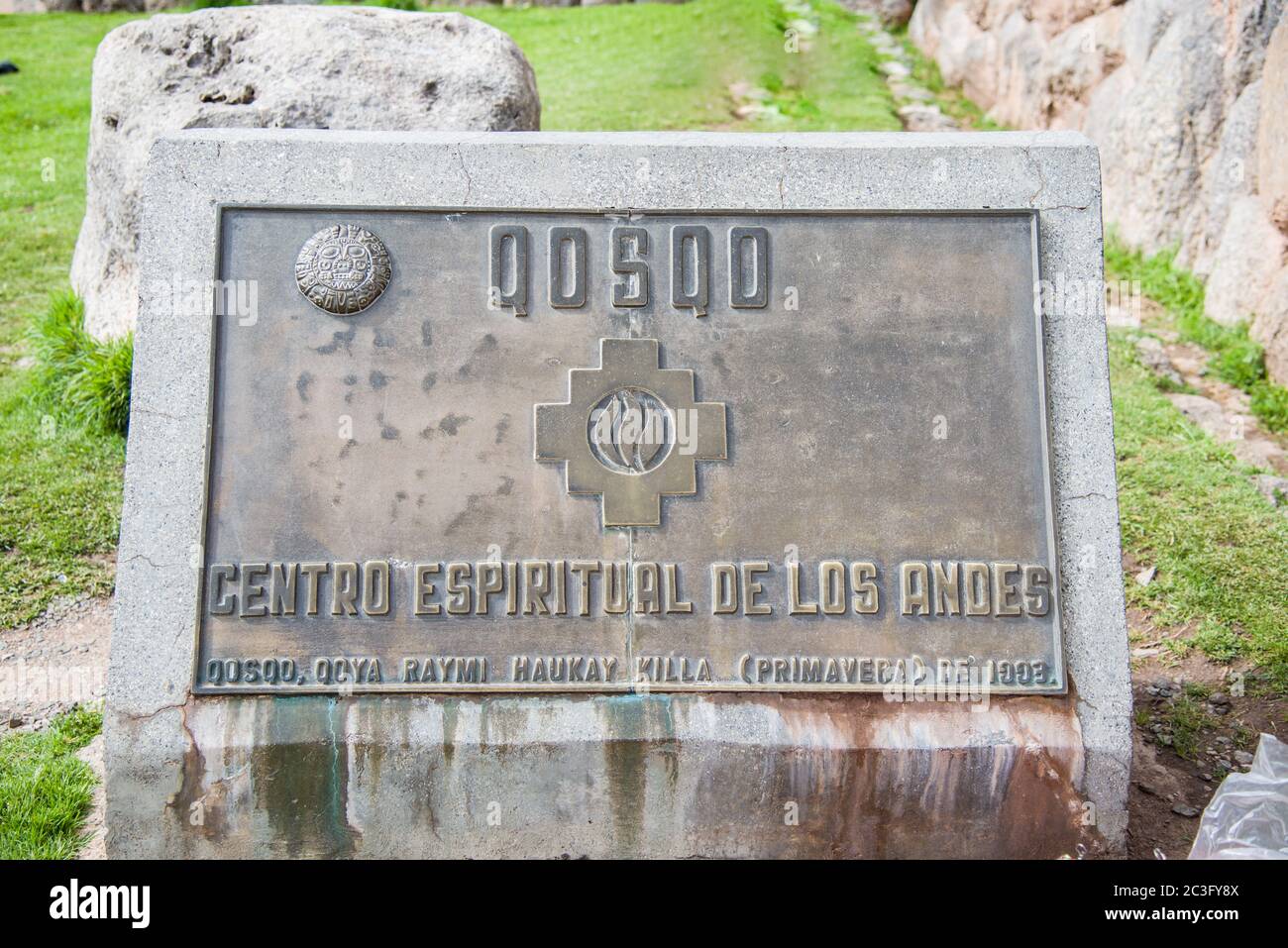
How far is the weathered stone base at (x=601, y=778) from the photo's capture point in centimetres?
328

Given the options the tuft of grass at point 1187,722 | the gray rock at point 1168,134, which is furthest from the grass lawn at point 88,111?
the tuft of grass at point 1187,722

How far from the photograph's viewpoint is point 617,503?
134 inches

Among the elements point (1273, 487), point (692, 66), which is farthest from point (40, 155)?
point (1273, 487)

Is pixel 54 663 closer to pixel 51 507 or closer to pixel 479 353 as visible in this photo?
pixel 51 507

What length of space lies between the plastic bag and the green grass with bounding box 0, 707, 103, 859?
12.0 ft

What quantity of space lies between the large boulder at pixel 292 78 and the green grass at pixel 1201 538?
12.9 ft

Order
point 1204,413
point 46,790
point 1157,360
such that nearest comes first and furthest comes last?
1. point 46,790
2. point 1204,413
3. point 1157,360

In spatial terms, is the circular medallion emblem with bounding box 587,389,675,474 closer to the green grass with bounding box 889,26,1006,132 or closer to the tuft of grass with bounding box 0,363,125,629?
the tuft of grass with bounding box 0,363,125,629

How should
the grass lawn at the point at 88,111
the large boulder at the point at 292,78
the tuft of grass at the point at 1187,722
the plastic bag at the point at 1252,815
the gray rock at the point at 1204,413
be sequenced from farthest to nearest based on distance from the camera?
the gray rock at the point at 1204,413 < the large boulder at the point at 292,78 < the grass lawn at the point at 88,111 < the tuft of grass at the point at 1187,722 < the plastic bag at the point at 1252,815

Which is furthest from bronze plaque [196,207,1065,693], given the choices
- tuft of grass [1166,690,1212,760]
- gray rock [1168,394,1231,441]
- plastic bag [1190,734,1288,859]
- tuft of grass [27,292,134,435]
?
gray rock [1168,394,1231,441]

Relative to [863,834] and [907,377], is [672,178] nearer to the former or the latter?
[907,377]

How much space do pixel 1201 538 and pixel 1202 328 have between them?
9.00 feet

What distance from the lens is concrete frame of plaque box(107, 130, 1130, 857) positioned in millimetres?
3309

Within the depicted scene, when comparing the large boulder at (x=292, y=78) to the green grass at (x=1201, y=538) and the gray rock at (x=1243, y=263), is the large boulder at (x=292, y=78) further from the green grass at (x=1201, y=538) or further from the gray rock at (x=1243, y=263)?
the gray rock at (x=1243, y=263)
